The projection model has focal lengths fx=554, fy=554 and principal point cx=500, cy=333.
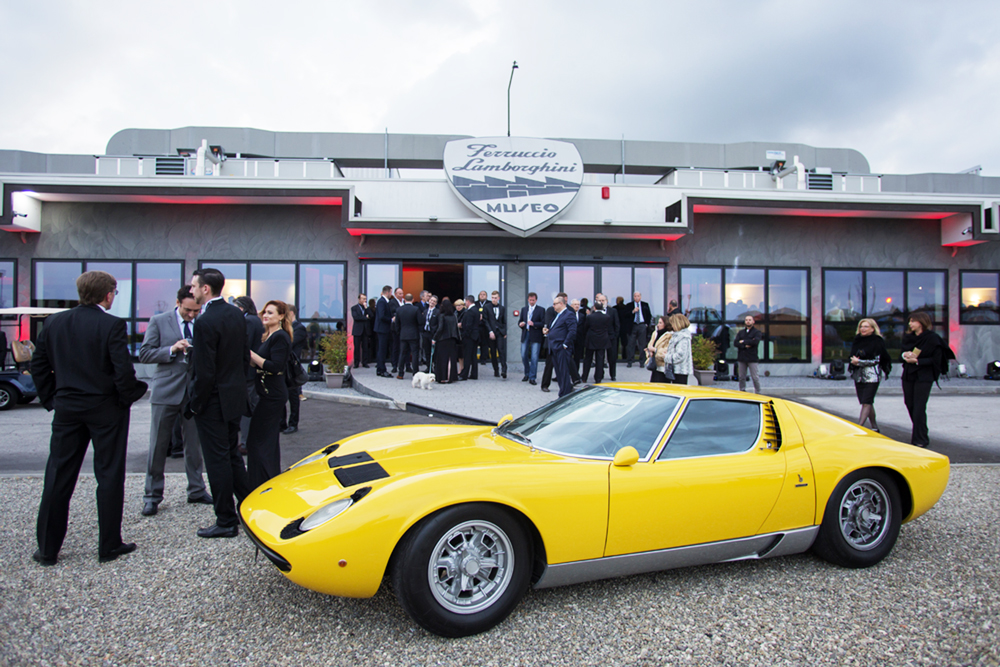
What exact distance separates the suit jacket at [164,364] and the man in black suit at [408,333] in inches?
276

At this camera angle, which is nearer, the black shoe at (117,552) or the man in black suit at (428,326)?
the black shoe at (117,552)

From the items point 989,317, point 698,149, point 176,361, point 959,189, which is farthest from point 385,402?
point 959,189

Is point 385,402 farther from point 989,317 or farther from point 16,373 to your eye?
point 989,317

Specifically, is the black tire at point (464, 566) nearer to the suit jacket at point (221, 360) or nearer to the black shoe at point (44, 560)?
the suit jacket at point (221, 360)

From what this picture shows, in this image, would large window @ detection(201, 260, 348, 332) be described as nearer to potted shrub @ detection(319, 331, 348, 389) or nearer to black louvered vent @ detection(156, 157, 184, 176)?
potted shrub @ detection(319, 331, 348, 389)

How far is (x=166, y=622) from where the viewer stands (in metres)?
2.74

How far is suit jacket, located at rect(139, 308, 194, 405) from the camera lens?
462cm

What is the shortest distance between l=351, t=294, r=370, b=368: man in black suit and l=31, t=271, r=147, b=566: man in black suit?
10.3 metres

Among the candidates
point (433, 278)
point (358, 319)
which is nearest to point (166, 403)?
point (358, 319)

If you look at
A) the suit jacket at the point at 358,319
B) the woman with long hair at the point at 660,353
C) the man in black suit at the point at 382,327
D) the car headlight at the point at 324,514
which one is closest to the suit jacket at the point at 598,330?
the woman with long hair at the point at 660,353

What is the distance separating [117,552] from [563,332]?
24.4ft

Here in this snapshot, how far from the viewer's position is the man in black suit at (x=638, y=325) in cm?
1429

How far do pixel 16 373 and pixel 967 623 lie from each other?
44.2 ft

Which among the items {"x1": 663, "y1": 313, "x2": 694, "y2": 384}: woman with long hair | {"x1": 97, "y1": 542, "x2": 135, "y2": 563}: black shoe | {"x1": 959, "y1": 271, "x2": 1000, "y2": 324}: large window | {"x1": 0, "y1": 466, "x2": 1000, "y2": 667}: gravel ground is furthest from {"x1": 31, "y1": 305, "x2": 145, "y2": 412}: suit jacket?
{"x1": 959, "y1": 271, "x2": 1000, "y2": 324}: large window
